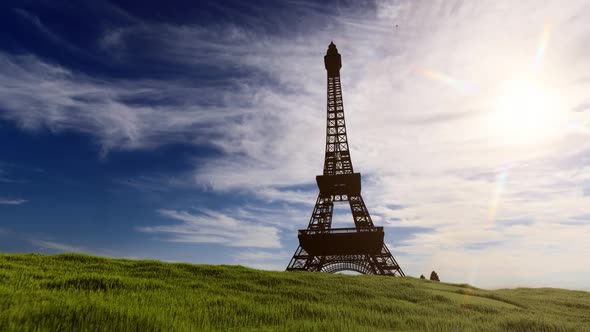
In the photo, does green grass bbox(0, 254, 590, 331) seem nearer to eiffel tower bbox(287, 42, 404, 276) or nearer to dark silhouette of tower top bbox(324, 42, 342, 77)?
eiffel tower bbox(287, 42, 404, 276)

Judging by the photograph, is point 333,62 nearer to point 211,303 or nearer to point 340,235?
point 340,235

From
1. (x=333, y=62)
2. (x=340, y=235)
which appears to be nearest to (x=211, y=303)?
(x=340, y=235)

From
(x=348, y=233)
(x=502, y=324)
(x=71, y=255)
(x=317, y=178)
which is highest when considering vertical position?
(x=317, y=178)

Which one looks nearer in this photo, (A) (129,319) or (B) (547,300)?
(A) (129,319)

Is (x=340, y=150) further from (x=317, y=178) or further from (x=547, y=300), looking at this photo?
(x=547, y=300)

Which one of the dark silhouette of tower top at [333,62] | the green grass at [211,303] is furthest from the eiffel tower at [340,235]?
the green grass at [211,303]

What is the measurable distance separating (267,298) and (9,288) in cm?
663

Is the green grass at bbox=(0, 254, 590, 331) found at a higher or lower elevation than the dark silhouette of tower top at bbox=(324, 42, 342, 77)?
lower

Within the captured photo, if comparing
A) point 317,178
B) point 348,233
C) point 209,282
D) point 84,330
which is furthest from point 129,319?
point 317,178

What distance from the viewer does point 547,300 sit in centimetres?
1861

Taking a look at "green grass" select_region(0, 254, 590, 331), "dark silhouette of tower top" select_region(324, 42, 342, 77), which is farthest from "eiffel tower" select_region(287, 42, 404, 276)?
"green grass" select_region(0, 254, 590, 331)

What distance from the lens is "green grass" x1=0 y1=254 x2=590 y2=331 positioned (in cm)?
657

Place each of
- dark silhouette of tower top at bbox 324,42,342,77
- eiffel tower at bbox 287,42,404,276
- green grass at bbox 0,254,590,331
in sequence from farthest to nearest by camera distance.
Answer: dark silhouette of tower top at bbox 324,42,342,77
eiffel tower at bbox 287,42,404,276
green grass at bbox 0,254,590,331

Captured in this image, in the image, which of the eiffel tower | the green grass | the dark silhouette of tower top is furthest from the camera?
the dark silhouette of tower top
